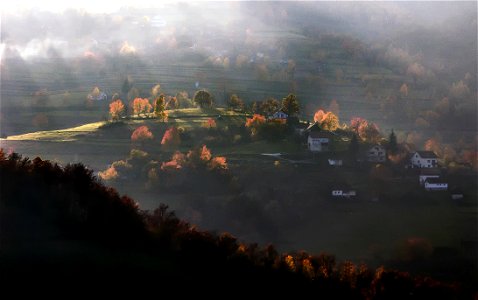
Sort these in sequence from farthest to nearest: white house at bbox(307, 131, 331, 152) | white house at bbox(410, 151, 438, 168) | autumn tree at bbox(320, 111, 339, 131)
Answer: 1. autumn tree at bbox(320, 111, 339, 131)
2. white house at bbox(307, 131, 331, 152)
3. white house at bbox(410, 151, 438, 168)

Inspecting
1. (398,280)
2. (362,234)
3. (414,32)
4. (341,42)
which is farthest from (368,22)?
(398,280)

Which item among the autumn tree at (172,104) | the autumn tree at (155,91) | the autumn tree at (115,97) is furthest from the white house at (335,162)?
the autumn tree at (115,97)

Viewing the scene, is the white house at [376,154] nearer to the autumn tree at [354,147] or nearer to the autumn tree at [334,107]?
the autumn tree at [354,147]

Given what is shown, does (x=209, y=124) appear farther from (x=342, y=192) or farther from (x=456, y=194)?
(x=456, y=194)

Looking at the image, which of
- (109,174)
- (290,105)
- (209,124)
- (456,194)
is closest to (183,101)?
(290,105)

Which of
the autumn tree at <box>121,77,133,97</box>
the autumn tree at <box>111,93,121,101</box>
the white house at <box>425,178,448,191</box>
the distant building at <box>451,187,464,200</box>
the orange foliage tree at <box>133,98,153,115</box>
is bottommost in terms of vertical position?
the distant building at <box>451,187,464,200</box>

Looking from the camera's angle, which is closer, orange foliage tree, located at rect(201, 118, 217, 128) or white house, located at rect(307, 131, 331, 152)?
white house, located at rect(307, 131, 331, 152)

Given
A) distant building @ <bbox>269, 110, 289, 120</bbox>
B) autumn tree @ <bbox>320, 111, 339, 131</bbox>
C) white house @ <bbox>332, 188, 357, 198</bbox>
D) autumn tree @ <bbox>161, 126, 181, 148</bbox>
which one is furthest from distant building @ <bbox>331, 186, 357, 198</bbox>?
autumn tree @ <bbox>320, 111, 339, 131</bbox>

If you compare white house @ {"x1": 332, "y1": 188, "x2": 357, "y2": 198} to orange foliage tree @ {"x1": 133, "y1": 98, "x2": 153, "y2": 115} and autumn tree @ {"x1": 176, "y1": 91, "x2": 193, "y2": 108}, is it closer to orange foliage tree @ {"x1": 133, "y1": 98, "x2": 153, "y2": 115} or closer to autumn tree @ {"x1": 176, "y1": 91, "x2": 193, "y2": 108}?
orange foliage tree @ {"x1": 133, "y1": 98, "x2": 153, "y2": 115}
